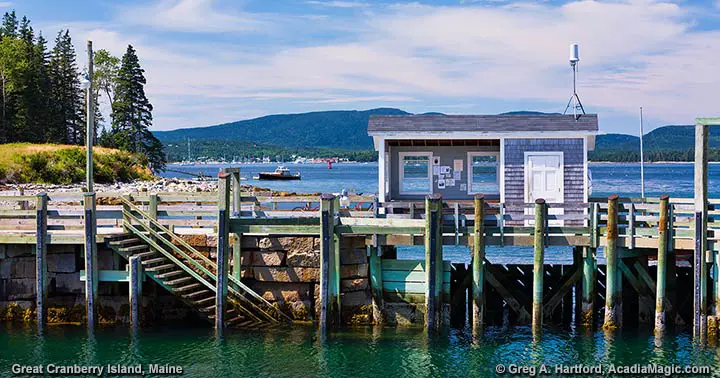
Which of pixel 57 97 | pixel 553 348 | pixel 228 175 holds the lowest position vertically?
pixel 553 348

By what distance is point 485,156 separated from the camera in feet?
78.0

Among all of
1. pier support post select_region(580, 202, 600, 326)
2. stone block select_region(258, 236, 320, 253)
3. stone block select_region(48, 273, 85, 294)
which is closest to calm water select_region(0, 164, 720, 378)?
pier support post select_region(580, 202, 600, 326)

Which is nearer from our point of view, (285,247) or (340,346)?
(340,346)

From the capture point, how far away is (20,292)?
2012 centimetres

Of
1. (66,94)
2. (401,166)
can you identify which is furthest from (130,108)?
(401,166)

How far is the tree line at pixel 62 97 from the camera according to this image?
70.2 m

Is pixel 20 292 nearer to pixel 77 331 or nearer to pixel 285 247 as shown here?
pixel 77 331

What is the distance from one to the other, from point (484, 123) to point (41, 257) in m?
11.4

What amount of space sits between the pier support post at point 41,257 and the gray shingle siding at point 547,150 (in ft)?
37.0

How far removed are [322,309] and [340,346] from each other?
0.90 meters

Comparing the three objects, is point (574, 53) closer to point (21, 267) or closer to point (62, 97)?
point (21, 267)

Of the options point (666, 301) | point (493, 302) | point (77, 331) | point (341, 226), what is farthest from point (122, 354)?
point (666, 301)

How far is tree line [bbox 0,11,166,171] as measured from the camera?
230 feet

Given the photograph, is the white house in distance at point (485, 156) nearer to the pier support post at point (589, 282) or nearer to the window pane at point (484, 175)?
the window pane at point (484, 175)
